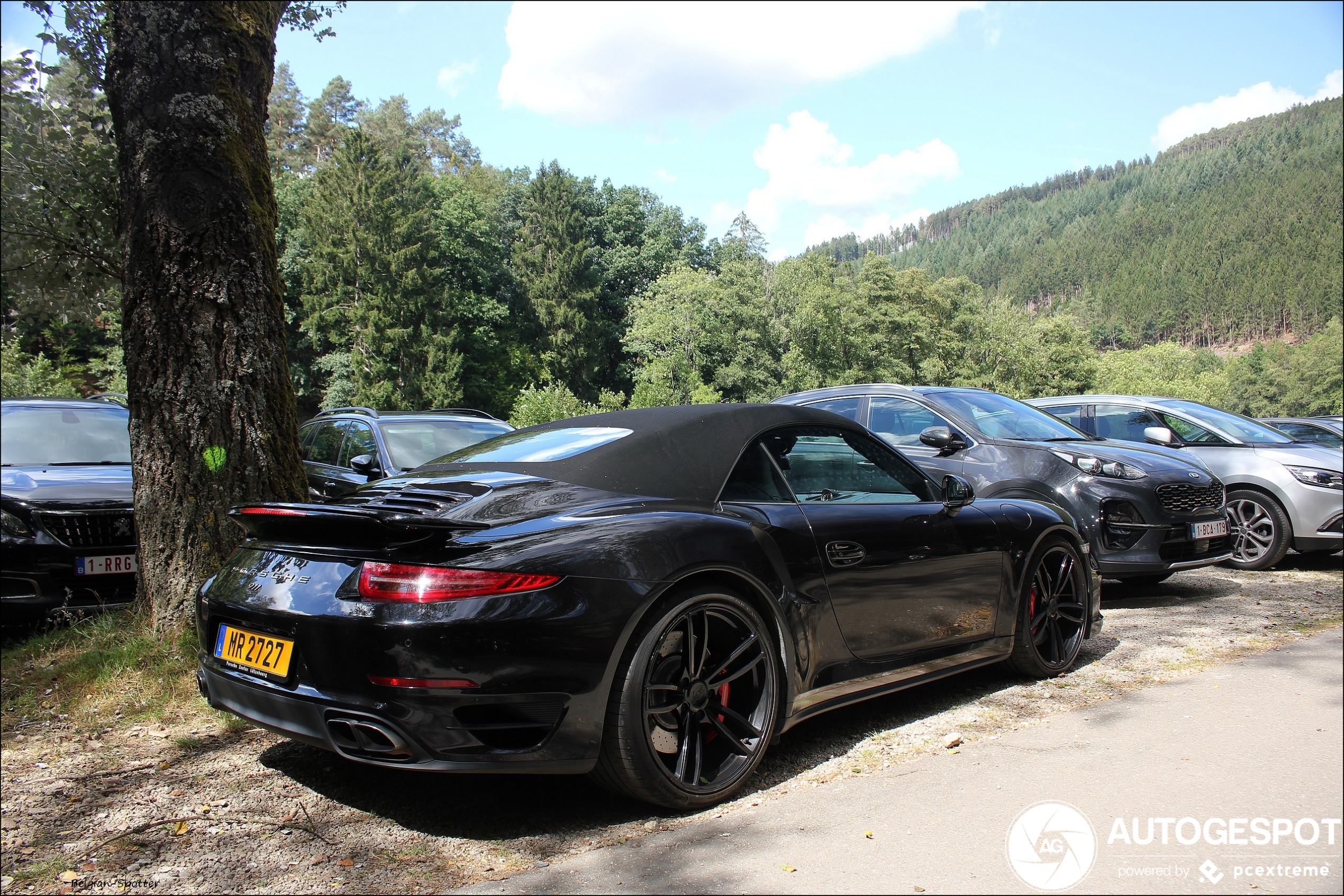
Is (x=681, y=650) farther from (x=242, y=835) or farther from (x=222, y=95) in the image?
(x=222, y=95)

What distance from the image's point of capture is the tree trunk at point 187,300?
4.91 m

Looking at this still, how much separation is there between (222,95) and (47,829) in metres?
3.84

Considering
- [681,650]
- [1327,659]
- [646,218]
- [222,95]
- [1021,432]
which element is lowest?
[1327,659]

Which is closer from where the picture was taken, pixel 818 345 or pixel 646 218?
pixel 818 345

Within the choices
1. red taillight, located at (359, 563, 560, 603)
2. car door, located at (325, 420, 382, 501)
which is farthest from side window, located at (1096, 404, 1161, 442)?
red taillight, located at (359, 563, 560, 603)

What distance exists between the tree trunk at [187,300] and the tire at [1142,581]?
697cm

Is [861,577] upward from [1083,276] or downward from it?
downward

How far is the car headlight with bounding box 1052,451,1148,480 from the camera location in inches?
269

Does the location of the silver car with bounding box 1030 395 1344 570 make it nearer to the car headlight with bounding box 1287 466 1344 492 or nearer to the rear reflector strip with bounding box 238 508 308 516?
the car headlight with bounding box 1287 466 1344 492

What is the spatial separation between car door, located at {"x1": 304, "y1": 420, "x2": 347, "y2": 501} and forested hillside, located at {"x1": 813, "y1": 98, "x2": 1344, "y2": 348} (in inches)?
5245

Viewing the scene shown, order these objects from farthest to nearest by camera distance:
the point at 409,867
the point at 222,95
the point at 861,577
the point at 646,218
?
the point at 646,218, the point at 222,95, the point at 861,577, the point at 409,867

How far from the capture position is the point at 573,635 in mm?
2779

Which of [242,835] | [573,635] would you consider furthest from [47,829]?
[573,635]

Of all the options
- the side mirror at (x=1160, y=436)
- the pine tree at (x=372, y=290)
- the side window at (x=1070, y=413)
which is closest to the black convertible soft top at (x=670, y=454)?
the side mirror at (x=1160, y=436)
